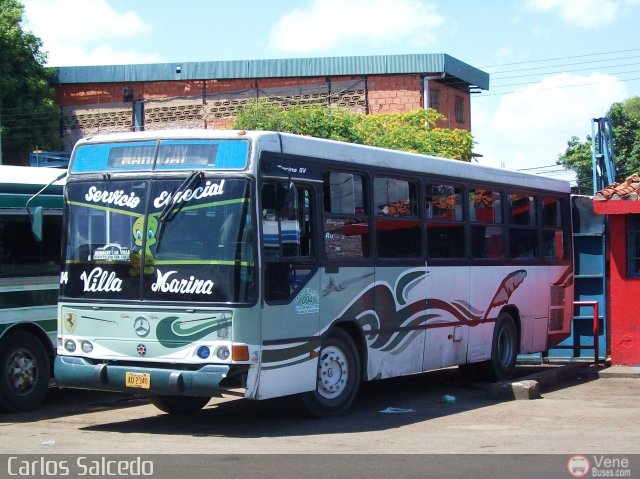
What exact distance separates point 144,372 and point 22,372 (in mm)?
2735

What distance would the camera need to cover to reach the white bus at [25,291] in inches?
474

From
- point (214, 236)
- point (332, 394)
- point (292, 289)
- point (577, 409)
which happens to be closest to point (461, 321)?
point (577, 409)

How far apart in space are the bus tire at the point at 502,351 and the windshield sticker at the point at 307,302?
5074 millimetres

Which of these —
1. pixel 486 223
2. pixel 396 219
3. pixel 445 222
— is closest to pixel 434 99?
pixel 486 223

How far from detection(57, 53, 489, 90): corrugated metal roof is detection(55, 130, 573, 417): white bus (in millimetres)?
28618

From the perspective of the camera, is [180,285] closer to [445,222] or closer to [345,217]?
[345,217]

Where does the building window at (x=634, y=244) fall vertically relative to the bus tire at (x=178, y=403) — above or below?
above

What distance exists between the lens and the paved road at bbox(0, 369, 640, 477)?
9.62 meters

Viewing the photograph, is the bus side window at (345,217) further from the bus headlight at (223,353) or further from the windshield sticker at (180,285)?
the bus headlight at (223,353)

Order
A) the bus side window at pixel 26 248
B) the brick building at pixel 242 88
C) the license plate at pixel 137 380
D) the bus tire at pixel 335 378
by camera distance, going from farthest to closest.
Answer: the brick building at pixel 242 88 < the bus side window at pixel 26 248 < the bus tire at pixel 335 378 < the license plate at pixel 137 380

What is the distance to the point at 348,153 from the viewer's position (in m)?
12.0

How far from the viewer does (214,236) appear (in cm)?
1014

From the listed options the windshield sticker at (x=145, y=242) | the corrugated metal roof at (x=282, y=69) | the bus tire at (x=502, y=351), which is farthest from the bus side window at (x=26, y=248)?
the corrugated metal roof at (x=282, y=69)

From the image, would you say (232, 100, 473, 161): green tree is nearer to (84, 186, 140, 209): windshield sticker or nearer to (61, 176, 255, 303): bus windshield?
(84, 186, 140, 209): windshield sticker
